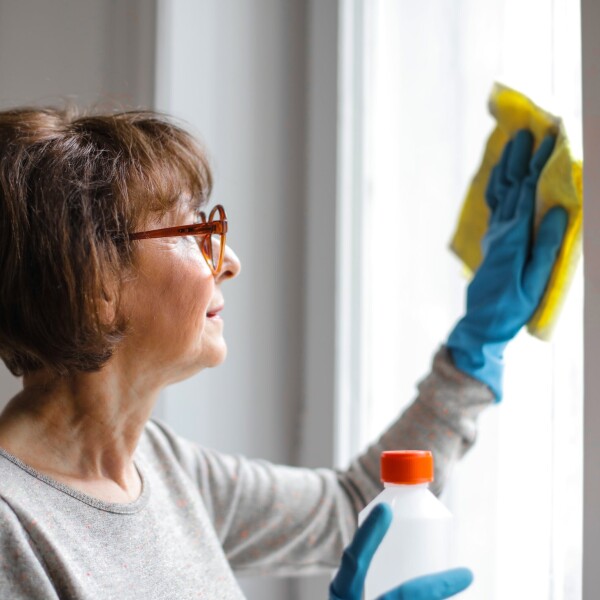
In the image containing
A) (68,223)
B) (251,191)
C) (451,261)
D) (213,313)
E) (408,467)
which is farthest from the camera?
(251,191)

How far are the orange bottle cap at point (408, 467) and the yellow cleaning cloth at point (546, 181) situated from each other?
12.4 inches

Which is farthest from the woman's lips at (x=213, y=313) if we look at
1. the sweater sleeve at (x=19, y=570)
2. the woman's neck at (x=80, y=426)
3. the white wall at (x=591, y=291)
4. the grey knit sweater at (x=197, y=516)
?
the white wall at (x=591, y=291)

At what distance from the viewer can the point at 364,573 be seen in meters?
0.75

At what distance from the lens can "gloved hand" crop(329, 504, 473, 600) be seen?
732 mm

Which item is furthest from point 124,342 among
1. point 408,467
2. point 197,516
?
point 408,467

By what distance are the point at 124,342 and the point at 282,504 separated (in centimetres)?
36

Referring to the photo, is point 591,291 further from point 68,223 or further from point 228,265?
point 68,223

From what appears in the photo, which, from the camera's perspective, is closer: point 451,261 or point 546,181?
point 546,181

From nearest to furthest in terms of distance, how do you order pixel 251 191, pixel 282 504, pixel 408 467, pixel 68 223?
1. pixel 408 467
2. pixel 68 223
3. pixel 282 504
4. pixel 251 191

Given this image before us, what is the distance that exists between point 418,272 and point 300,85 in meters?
0.42

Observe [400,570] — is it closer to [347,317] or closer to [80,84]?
[347,317]

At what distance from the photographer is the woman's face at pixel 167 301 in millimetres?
932

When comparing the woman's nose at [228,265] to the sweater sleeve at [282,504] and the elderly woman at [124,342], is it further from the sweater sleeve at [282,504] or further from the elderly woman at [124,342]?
the sweater sleeve at [282,504]

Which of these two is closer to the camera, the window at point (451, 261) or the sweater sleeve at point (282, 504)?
the window at point (451, 261)
